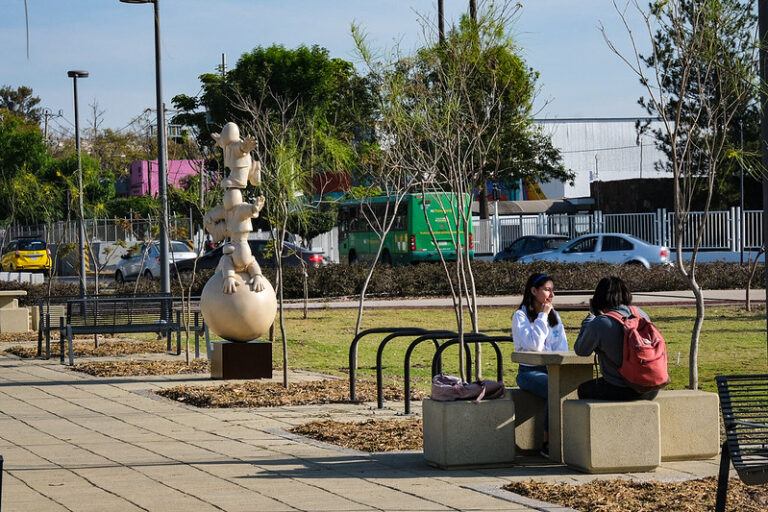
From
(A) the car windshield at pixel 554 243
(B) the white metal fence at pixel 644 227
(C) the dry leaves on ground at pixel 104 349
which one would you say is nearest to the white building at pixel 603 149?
(B) the white metal fence at pixel 644 227

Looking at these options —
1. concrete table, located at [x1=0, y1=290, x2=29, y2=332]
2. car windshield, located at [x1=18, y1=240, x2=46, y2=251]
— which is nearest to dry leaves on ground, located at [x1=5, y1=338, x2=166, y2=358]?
concrete table, located at [x1=0, y1=290, x2=29, y2=332]

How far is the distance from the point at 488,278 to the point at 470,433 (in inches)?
930

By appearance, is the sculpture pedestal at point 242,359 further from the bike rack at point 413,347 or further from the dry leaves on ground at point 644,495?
the dry leaves on ground at point 644,495

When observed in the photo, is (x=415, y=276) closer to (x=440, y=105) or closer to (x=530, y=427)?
(x=440, y=105)

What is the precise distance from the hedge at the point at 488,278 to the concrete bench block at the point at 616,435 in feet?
75.5

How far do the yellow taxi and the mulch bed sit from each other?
32815 millimetres

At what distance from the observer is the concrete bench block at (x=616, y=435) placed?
785cm

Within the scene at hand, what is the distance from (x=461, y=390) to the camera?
8328 mm

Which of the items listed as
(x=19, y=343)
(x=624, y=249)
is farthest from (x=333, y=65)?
(x=19, y=343)

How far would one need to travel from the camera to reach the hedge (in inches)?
1228

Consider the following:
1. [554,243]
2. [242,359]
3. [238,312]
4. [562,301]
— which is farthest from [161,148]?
[554,243]

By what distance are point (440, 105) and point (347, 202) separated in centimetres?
3065

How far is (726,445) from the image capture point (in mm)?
6273

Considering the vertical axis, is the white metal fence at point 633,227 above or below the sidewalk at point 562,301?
above
